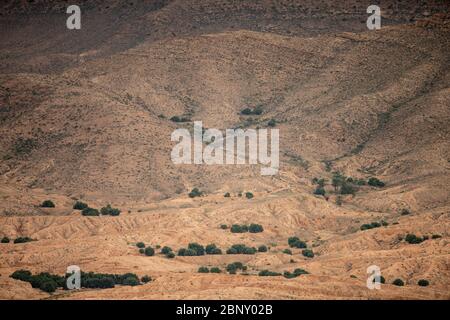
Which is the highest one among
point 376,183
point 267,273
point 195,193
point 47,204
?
point 376,183

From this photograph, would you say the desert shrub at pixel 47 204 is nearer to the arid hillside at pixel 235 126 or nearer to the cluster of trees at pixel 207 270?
the arid hillside at pixel 235 126

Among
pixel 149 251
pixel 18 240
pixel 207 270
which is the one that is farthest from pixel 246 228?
pixel 18 240

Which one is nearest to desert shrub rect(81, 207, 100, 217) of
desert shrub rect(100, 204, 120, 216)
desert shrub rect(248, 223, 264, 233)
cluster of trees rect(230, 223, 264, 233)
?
desert shrub rect(100, 204, 120, 216)

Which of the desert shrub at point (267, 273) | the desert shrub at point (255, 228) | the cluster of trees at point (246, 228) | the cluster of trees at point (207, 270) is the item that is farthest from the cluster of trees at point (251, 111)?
the desert shrub at point (267, 273)

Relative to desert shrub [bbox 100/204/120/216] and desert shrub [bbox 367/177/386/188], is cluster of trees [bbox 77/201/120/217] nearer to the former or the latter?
desert shrub [bbox 100/204/120/216]

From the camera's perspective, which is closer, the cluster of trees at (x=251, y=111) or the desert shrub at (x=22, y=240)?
the desert shrub at (x=22, y=240)

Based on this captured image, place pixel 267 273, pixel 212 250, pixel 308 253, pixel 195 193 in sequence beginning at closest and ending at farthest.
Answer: pixel 267 273 < pixel 308 253 < pixel 212 250 < pixel 195 193

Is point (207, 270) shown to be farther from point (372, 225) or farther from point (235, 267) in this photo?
point (372, 225)
